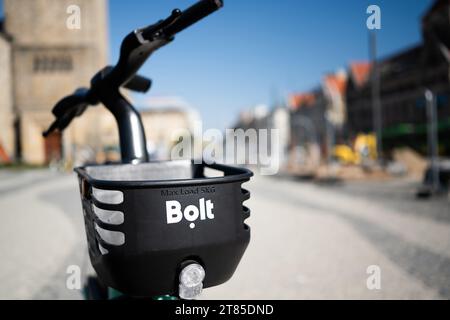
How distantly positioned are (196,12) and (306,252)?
4341 millimetres

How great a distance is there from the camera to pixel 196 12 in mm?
1337

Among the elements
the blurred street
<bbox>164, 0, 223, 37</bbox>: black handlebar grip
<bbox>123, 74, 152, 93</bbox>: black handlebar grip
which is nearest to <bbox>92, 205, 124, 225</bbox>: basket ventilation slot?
<bbox>164, 0, 223, 37</bbox>: black handlebar grip

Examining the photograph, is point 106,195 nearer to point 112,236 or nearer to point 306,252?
point 112,236

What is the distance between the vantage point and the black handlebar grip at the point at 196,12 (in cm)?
131

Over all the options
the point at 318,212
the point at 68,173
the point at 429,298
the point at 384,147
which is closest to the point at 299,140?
the point at 384,147

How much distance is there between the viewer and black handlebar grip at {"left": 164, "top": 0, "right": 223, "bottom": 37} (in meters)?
1.31

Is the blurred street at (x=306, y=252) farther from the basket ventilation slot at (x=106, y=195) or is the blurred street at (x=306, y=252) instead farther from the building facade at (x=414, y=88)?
Result: the building facade at (x=414, y=88)

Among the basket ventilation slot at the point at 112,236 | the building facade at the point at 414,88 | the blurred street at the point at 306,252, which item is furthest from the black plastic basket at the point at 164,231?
the building facade at the point at 414,88

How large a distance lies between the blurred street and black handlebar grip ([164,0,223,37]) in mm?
2700

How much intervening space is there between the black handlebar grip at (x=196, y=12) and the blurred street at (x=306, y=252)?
8.86 feet

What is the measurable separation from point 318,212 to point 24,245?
5.69m

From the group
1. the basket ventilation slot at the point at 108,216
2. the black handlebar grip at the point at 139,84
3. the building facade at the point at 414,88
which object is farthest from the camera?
the building facade at the point at 414,88
